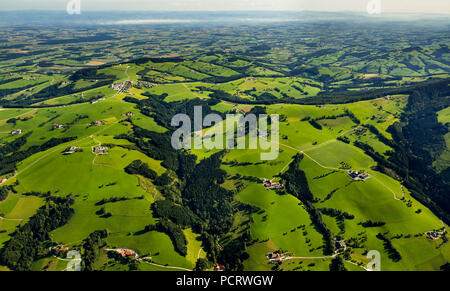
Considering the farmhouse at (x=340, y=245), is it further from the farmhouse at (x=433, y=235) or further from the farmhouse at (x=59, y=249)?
the farmhouse at (x=59, y=249)

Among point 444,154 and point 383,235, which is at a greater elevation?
point 444,154

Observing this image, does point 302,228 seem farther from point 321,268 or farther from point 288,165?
point 288,165

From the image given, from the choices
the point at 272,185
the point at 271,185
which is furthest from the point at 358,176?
the point at 271,185

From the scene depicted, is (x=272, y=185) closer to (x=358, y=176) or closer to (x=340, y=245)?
(x=340, y=245)

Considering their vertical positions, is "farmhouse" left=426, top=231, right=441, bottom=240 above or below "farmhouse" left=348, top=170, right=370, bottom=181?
below

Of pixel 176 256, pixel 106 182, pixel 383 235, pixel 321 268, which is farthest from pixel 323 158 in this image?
pixel 106 182

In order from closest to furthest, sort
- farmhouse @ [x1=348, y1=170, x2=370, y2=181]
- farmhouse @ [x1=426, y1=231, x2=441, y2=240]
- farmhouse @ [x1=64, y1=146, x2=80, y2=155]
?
1. farmhouse @ [x1=426, y1=231, x2=441, y2=240]
2. farmhouse @ [x1=348, y1=170, x2=370, y2=181]
3. farmhouse @ [x1=64, y1=146, x2=80, y2=155]

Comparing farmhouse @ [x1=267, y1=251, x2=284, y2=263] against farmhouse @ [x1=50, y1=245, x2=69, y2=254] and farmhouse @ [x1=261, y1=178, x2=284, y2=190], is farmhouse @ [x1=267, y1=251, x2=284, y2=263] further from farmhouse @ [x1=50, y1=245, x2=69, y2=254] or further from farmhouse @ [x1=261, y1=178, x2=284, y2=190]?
farmhouse @ [x1=50, y1=245, x2=69, y2=254]

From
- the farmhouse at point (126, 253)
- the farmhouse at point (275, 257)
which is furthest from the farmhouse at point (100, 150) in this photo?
the farmhouse at point (275, 257)

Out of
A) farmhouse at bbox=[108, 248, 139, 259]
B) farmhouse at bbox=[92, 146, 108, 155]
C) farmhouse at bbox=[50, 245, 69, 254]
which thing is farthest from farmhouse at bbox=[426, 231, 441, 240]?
farmhouse at bbox=[92, 146, 108, 155]

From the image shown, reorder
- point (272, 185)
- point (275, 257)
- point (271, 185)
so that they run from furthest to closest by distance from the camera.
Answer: point (272, 185) → point (271, 185) → point (275, 257)

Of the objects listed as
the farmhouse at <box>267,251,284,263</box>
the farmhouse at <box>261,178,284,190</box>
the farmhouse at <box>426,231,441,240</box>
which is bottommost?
the farmhouse at <box>267,251,284,263</box>
